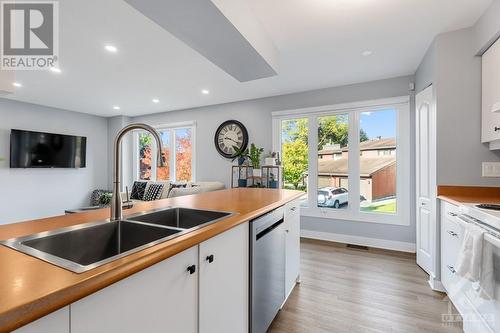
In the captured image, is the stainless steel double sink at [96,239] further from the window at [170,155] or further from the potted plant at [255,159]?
the window at [170,155]

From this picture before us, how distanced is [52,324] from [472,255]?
6.66 ft

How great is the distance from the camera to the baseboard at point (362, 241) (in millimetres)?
3443

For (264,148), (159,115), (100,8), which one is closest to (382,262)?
(264,148)

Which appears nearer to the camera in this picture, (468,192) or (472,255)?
(472,255)

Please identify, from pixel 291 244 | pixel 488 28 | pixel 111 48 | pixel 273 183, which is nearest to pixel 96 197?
pixel 111 48

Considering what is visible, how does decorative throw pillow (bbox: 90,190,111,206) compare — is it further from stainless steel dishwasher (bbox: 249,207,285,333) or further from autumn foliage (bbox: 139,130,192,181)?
stainless steel dishwasher (bbox: 249,207,285,333)

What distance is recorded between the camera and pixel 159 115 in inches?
233

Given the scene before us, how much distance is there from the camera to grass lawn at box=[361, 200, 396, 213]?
3584 mm

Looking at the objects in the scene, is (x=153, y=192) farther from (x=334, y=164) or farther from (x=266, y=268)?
(x=266, y=268)

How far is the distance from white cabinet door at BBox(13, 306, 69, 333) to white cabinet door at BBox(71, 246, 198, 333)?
0.02m

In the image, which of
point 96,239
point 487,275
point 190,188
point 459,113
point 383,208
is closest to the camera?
point 96,239

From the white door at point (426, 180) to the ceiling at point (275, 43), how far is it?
680 mm

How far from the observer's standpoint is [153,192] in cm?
512

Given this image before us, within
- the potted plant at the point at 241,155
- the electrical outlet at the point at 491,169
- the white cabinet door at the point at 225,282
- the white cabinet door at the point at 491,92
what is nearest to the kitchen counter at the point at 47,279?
the white cabinet door at the point at 225,282
